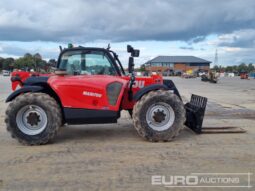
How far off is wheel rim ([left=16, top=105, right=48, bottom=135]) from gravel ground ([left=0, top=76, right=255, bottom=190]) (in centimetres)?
39

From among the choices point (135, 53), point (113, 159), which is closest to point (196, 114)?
point (135, 53)

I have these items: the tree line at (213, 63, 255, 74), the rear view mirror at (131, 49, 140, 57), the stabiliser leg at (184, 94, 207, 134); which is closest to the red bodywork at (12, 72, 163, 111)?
the rear view mirror at (131, 49, 140, 57)

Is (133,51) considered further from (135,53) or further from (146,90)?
(146,90)

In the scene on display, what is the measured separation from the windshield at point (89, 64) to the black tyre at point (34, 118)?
3.90ft

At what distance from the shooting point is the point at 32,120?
8.06m

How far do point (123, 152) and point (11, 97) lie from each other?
2.83m

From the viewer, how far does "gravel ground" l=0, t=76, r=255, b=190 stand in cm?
556

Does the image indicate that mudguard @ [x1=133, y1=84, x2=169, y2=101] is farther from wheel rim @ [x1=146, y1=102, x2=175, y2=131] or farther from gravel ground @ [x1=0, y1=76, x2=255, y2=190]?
gravel ground @ [x1=0, y1=76, x2=255, y2=190]

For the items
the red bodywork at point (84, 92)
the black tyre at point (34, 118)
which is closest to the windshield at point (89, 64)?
the red bodywork at point (84, 92)

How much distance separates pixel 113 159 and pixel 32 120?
7.37 ft

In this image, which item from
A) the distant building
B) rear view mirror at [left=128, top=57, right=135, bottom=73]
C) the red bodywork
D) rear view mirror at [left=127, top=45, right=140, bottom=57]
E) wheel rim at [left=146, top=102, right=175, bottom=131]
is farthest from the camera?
the distant building

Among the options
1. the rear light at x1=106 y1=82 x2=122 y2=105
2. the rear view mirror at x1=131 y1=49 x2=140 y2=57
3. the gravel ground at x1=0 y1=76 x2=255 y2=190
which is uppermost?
the rear view mirror at x1=131 y1=49 x2=140 y2=57

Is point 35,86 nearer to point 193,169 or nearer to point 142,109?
point 142,109

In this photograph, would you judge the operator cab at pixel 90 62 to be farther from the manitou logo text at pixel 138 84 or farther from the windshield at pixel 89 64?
the manitou logo text at pixel 138 84
